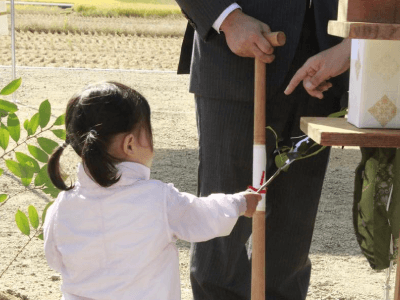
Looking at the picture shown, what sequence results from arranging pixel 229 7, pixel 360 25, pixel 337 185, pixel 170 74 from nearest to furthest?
pixel 360 25 < pixel 229 7 < pixel 337 185 < pixel 170 74

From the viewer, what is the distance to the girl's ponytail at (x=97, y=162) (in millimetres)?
1911

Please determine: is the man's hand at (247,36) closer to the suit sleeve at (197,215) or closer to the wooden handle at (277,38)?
the wooden handle at (277,38)

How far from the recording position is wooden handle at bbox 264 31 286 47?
6.75 ft

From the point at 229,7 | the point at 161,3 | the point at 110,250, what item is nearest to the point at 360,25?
the point at 229,7

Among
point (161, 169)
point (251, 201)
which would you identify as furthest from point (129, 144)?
point (161, 169)

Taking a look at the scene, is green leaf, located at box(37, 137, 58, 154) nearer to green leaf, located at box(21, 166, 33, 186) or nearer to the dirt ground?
green leaf, located at box(21, 166, 33, 186)

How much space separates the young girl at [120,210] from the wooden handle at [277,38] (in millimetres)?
400

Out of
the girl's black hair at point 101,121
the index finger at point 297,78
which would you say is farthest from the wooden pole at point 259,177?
the girl's black hair at point 101,121

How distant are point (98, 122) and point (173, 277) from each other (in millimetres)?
462

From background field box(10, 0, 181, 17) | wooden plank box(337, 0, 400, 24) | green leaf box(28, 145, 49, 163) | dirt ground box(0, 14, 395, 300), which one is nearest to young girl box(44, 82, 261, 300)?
green leaf box(28, 145, 49, 163)

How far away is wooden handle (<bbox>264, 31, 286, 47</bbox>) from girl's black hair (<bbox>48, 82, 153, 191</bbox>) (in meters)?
0.41

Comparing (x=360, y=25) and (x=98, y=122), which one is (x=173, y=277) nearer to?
(x=98, y=122)

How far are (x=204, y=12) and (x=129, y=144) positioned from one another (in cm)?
52

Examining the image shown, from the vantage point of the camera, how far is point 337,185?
537 centimetres
